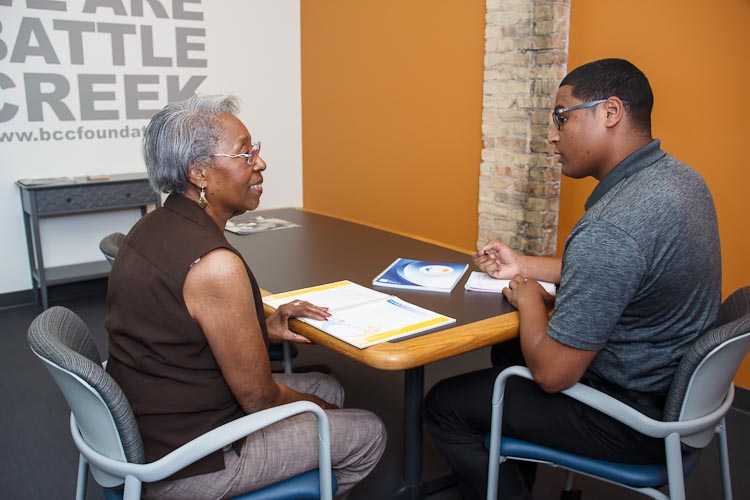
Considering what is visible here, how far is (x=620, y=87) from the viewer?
64.1 inches

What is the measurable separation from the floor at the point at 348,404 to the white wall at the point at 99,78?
39.6 inches

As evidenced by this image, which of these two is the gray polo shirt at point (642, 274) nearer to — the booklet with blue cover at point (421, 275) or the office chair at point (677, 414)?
the office chair at point (677, 414)

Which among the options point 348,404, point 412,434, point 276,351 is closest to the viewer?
point 412,434

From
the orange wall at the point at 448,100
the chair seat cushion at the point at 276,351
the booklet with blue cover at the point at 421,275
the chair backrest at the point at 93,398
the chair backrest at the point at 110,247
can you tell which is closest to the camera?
the chair backrest at the point at 93,398

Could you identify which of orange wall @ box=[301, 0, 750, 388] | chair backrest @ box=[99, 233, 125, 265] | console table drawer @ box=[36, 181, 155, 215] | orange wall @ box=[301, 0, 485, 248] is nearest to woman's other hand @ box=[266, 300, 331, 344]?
chair backrest @ box=[99, 233, 125, 265]

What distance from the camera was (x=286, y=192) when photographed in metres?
5.74

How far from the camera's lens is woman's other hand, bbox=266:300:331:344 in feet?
5.63

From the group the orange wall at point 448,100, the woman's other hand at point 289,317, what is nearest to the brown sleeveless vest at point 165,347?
the woman's other hand at point 289,317

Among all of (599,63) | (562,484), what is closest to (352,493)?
(562,484)

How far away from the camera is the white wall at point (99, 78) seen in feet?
14.1

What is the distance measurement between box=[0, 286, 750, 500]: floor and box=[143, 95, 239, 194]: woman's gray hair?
129 cm

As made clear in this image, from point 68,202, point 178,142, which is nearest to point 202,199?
point 178,142

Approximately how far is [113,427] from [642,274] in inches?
46.1

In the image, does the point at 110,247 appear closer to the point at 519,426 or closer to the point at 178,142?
the point at 178,142
